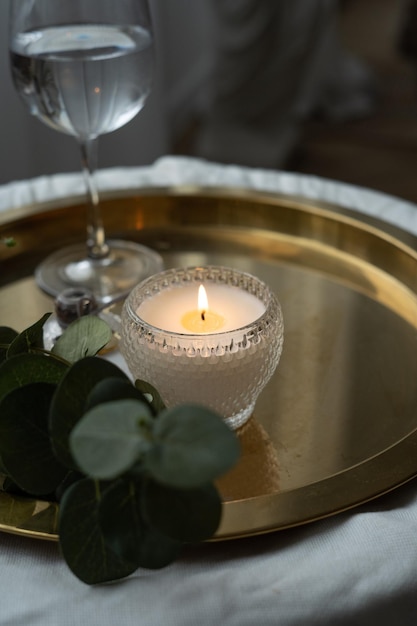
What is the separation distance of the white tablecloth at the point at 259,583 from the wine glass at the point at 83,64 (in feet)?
0.93

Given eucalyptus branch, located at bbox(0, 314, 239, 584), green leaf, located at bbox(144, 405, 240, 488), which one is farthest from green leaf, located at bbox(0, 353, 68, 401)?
green leaf, located at bbox(144, 405, 240, 488)

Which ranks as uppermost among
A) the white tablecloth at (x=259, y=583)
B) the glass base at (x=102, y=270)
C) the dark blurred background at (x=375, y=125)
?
the white tablecloth at (x=259, y=583)

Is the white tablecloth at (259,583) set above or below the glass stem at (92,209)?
below

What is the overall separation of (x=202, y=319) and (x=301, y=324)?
0.13 meters

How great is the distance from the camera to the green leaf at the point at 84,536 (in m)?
0.34

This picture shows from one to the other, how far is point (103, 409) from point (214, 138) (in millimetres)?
1592

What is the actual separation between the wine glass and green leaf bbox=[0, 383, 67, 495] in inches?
10.5

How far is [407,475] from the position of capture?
1.35 feet

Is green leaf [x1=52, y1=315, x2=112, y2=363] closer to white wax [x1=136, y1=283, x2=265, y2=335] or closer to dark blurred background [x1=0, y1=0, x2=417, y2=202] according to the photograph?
white wax [x1=136, y1=283, x2=265, y2=335]

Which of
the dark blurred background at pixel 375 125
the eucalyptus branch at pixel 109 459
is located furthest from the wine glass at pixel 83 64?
the dark blurred background at pixel 375 125

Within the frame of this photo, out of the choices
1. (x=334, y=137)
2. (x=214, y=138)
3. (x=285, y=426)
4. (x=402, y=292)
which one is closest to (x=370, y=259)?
(x=402, y=292)

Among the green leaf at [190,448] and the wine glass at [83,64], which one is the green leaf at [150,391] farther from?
the wine glass at [83,64]

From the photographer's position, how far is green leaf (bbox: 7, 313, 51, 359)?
1.32 ft

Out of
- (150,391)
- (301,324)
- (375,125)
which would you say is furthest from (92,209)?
(375,125)
